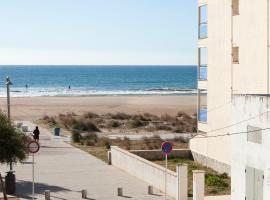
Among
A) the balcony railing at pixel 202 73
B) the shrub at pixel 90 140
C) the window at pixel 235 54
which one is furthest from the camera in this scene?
the shrub at pixel 90 140

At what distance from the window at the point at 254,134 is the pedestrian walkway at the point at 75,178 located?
220 inches

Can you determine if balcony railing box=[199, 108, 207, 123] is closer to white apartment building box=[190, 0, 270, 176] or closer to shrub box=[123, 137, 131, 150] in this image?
white apartment building box=[190, 0, 270, 176]

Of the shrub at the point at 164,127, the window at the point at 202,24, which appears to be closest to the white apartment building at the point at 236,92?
the window at the point at 202,24

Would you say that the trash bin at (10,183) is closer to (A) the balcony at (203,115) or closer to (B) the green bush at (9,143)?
(B) the green bush at (9,143)

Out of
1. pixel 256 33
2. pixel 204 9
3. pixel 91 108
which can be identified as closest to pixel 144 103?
pixel 91 108

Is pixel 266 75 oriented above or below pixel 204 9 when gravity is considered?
below

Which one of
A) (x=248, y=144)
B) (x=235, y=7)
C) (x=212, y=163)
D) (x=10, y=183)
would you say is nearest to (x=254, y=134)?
(x=248, y=144)

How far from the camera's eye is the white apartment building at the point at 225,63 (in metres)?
23.5

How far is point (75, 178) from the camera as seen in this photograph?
25828mm

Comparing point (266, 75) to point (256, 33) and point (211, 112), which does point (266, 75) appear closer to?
point (256, 33)

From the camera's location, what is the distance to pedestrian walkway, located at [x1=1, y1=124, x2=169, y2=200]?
22172mm

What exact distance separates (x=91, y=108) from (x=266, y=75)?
5732 cm

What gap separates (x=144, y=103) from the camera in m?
87.6

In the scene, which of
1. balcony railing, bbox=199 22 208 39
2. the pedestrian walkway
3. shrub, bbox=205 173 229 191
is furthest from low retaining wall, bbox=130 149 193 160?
balcony railing, bbox=199 22 208 39
